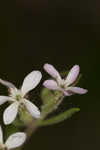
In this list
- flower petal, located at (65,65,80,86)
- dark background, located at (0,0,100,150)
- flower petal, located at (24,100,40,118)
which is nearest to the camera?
flower petal, located at (24,100,40,118)

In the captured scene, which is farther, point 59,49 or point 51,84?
point 59,49

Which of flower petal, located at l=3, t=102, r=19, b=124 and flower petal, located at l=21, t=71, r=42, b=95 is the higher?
flower petal, located at l=21, t=71, r=42, b=95

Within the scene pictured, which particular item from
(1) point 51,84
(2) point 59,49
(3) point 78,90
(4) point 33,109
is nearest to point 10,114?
(4) point 33,109

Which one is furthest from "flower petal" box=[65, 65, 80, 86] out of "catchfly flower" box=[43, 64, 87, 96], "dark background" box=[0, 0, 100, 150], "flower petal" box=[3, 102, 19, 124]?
"dark background" box=[0, 0, 100, 150]

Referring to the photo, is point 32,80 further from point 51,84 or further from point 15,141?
point 15,141

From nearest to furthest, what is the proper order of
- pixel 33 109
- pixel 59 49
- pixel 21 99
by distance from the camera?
pixel 33 109 → pixel 21 99 → pixel 59 49

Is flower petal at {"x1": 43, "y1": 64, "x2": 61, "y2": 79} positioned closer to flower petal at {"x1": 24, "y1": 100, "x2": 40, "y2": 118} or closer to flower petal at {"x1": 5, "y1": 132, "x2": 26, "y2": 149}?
flower petal at {"x1": 24, "y1": 100, "x2": 40, "y2": 118}

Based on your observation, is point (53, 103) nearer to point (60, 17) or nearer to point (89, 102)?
point (89, 102)
